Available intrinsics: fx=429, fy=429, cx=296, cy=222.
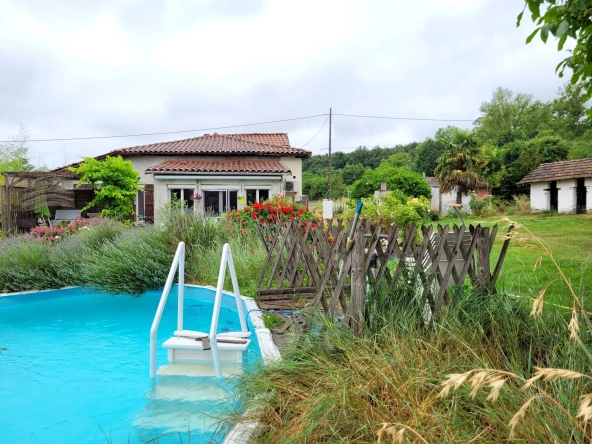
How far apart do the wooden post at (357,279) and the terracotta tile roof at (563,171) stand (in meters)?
26.0

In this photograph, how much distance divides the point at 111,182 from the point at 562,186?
25750 mm

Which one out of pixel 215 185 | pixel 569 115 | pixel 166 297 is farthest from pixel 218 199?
pixel 569 115

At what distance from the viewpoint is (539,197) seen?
2847 cm

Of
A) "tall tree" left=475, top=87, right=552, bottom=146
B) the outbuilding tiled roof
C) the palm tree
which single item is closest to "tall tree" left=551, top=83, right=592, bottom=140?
"tall tree" left=475, top=87, right=552, bottom=146

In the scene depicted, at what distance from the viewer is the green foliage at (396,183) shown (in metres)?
39.4

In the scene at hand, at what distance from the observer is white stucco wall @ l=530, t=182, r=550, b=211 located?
27.9 meters

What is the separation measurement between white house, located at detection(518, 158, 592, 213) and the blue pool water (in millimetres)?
25616

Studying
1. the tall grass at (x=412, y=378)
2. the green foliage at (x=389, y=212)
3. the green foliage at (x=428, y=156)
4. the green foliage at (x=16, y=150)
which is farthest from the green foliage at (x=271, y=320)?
the green foliage at (x=428, y=156)

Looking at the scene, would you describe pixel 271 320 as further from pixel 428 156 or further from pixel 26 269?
pixel 428 156

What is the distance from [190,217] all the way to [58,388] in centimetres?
522

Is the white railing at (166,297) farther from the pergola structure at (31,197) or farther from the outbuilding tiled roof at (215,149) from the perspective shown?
the outbuilding tiled roof at (215,149)

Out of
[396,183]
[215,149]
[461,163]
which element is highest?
[461,163]

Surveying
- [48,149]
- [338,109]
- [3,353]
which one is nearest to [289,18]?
[3,353]

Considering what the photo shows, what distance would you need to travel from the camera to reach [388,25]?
10820mm
